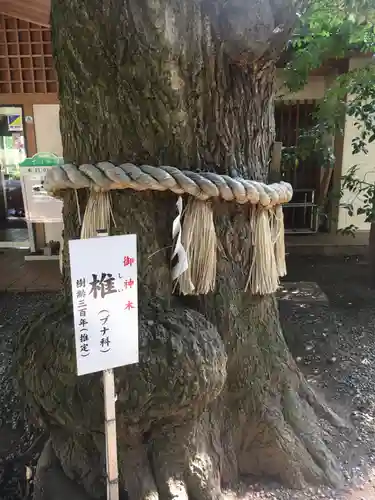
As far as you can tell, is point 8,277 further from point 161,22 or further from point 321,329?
point 161,22

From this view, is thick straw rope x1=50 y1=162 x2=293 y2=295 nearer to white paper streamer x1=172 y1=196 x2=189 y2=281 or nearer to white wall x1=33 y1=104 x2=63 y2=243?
white paper streamer x1=172 y1=196 x2=189 y2=281

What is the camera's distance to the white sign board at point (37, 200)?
5625mm

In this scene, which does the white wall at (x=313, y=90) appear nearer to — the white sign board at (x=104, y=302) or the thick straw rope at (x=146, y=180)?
the thick straw rope at (x=146, y=180)

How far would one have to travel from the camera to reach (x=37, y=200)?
569 centimetres

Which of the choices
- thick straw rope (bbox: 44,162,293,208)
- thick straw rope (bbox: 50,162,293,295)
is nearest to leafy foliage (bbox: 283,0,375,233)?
thick straw rope (bbox: 50,162,293,295)

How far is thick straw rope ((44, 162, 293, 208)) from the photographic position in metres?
1.47

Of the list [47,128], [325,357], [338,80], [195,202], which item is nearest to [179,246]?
[195,202]

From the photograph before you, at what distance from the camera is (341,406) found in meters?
2.70

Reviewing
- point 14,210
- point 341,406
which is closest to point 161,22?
point 341,406

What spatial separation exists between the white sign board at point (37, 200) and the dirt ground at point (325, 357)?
1074mm

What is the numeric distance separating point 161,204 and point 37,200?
438cm

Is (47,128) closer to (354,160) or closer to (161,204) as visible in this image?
(354,160)

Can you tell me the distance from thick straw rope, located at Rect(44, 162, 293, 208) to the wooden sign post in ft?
0.61

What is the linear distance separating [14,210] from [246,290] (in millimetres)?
7146
